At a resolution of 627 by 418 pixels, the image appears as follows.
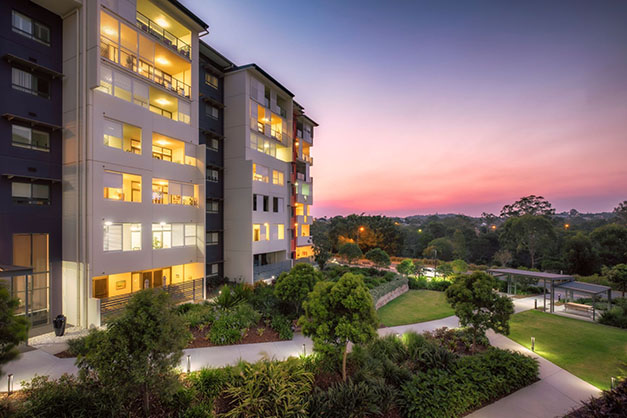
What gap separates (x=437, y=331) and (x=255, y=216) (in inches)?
646

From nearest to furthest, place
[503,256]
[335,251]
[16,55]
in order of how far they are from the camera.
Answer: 1. [16,55]
2. [503,256]
3. [335,251]

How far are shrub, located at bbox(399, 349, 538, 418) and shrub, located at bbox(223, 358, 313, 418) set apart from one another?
323 cm

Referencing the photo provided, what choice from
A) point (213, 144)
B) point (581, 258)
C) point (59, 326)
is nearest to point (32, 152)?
point (59, 326)

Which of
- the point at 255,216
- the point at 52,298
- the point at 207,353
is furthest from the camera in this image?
the point at 255,216

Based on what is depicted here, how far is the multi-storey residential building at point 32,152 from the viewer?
1329 cm

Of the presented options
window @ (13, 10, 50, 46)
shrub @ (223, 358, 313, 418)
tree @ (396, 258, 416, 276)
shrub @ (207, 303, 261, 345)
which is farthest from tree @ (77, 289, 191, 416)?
tree @ (396, 258, 416, 276)

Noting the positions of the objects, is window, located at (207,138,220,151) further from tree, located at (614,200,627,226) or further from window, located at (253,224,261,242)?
tree, located at (614,200,627,226)

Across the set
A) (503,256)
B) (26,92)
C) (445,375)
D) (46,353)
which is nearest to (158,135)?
(26,92)

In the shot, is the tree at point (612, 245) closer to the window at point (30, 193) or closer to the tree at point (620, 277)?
the tree at point (620, 277)

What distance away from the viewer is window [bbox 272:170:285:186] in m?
28.2

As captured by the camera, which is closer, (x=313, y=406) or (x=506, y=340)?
(x=313, y=406)

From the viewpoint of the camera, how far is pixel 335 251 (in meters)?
58.6

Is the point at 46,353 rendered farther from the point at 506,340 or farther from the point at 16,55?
the point at 506,340

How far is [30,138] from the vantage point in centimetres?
1414
